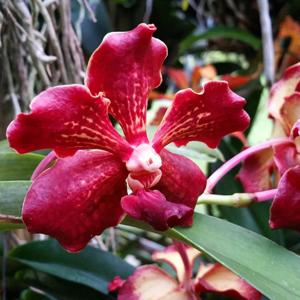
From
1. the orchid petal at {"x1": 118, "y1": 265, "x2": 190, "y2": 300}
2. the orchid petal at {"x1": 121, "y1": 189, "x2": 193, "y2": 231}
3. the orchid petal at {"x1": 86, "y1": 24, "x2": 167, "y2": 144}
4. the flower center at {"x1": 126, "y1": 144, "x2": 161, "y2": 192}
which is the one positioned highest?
the orchid petal at {"x1": 86, "y1": 24, "x2": 167, "y2": 144}

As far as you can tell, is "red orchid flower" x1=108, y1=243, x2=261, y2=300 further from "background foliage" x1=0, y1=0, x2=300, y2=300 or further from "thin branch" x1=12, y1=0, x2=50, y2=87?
"thin branch" x1=12, y1=0, x2=50, y2=87

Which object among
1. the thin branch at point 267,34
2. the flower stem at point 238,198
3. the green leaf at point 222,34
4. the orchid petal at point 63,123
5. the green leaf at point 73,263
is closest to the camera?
the orchid petal at point 63,123

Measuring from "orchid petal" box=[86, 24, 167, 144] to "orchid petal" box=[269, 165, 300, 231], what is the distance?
131 mm

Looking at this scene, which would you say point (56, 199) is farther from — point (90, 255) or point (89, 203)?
point (90, 255)

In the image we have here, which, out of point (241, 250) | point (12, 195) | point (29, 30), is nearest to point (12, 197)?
point (12, 195)

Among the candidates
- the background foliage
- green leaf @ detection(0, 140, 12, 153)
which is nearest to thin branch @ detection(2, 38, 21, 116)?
the background foliage

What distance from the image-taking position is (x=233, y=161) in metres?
0.59

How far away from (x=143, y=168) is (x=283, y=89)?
26 cm

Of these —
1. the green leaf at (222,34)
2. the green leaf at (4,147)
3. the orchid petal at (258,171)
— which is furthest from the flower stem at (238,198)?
the green leaf at (222,34)

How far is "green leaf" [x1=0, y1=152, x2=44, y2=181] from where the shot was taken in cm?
57

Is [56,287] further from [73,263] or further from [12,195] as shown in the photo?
[12,195]

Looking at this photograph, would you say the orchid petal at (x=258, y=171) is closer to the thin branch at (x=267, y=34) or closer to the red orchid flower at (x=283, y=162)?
the red orchid flower at (x=283, y=162)

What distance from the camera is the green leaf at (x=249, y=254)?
1.50 ft

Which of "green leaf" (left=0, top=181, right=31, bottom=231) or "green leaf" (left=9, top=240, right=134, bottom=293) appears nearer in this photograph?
"green leaf" (left=0, top=181, right=31, bottom=231)
